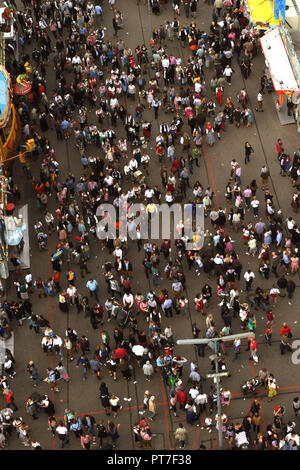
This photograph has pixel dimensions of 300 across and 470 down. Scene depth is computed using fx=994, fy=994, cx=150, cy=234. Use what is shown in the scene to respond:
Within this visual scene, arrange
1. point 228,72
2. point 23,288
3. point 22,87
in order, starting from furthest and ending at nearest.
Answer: point 228,72 < point 22,87 < point 23,288

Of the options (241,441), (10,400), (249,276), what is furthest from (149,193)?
(241,441)

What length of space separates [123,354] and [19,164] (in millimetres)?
14458

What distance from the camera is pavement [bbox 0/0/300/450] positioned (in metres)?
39.6

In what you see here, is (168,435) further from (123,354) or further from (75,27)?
(75,27)

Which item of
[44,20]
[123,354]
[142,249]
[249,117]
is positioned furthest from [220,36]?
[123,354]

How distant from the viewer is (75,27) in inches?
2200

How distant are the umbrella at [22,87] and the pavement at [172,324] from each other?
264 centimetres

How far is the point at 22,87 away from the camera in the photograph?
166 ft

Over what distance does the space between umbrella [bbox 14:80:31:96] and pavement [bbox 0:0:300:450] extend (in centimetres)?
264

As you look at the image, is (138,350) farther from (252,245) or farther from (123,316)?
(252,245)

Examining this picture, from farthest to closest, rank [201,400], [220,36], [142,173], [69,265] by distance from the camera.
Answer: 1. [220,36]
2. [142,173]
3. [69,265]
4. [201,400]

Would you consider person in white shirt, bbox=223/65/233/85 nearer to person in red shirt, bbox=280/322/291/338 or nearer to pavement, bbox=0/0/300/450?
pavement, bbox=0/0/300/450

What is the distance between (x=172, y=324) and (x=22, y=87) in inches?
624

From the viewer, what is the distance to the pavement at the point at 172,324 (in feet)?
130
